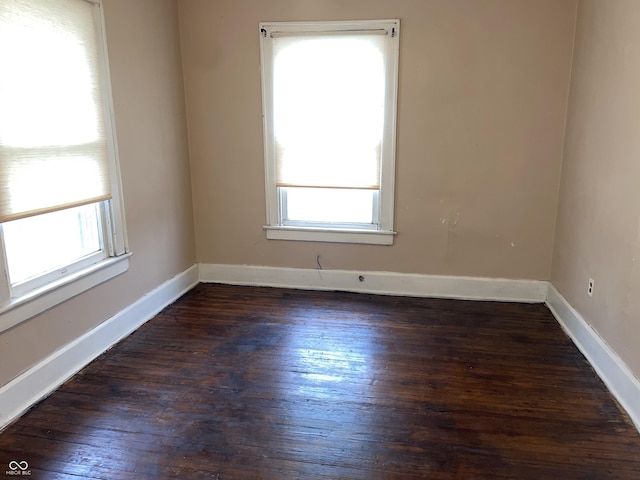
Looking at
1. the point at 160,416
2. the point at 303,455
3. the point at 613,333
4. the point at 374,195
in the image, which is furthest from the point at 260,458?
the point at 374,195

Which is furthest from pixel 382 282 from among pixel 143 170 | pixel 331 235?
pixel 143 170

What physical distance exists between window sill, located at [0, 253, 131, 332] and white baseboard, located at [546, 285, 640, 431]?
298 cm

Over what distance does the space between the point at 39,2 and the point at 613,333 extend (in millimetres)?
3447

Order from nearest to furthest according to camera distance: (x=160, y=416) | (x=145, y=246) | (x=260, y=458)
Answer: (x=260, y=458) → (x=160, y=416) → (x=145, y=246)

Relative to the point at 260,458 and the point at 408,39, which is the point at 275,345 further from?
the point at 408,39

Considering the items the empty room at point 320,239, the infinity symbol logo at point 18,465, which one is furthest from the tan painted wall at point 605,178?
the infinity symbol logo at point 18,465

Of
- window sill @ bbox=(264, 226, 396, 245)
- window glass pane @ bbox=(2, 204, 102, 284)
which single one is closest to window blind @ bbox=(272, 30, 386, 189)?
window sill @ bbox=(264, 226, 396, 245)

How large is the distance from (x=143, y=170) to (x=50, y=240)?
935 millimetres

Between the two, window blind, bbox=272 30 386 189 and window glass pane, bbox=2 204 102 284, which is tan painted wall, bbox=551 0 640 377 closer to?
window blind, bbox=272 30 386 189

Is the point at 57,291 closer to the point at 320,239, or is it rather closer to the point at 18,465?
the point at 18,465

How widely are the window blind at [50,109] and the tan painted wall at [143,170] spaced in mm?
255

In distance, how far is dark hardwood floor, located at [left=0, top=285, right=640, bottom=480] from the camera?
201 centimetres

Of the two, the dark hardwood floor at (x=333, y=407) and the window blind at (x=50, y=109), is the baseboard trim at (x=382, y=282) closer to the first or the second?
the dark hardwood floor at (x=333, y=407)

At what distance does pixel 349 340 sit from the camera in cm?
317
